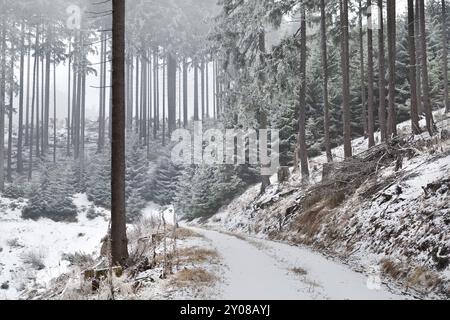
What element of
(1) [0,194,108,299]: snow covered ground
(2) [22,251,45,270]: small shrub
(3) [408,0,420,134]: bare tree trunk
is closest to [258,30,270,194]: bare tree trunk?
(3) [408,0,420,134]: bare tree trunk

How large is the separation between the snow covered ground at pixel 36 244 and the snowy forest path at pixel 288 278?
536 cm

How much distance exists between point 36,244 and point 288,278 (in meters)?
17.8

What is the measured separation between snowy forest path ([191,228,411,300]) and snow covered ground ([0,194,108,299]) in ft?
17.6

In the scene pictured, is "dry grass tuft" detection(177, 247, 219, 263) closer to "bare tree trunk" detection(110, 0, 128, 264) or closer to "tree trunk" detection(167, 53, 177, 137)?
"bare tree trunk" detection(110, 0, 128, 264)

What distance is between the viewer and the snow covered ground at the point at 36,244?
15594 mm

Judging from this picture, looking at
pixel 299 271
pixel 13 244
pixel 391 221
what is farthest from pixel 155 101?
pixel 299 271

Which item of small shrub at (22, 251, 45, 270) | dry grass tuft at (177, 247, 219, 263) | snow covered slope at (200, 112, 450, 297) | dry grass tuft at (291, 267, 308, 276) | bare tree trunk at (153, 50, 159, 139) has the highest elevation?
bare tree trunk at (153, 50, 159, 139)

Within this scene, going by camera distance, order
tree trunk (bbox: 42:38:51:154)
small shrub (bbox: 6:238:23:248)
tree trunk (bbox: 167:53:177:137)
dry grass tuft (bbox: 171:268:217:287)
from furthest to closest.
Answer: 1. tree trunk (bbox: 167:53:177:137)
2. tree trunk (bbox: 42:38:51:154)
3. small shrub (bbox: 6:238:23:248)
4. dry grass tuft (bbox: 171:268:217:287)

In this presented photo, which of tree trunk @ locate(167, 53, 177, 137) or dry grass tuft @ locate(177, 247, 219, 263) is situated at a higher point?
tree trunk @ locate(167, 53, 177, 137)

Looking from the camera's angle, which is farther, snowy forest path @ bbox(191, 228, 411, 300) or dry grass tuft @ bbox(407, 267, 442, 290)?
dry grass tuft @ bbox(407, 267, 442, 290)

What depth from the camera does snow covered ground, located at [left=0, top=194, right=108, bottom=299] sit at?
15.6m
